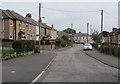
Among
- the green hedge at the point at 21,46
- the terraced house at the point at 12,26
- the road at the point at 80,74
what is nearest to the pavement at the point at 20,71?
the road at the point at 80,74

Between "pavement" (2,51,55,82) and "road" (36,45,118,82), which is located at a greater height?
"pavement" (2,51,55,82)

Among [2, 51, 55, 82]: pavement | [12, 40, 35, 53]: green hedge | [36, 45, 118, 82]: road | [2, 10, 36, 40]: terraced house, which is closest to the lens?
[2, 51, 55, 82]: pavement

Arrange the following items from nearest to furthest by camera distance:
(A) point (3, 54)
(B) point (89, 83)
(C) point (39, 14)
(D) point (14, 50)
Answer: (B) point (89, 83), (A) point (3, 54), (D) point (14, 50), (C) point (39, 14)

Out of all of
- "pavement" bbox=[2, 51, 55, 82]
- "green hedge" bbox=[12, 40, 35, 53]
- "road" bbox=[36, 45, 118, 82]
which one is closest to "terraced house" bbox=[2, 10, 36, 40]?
"green hedge" bbox=[12, 40, 35, 53]

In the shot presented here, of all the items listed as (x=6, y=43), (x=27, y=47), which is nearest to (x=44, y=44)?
(x=6, y=43)

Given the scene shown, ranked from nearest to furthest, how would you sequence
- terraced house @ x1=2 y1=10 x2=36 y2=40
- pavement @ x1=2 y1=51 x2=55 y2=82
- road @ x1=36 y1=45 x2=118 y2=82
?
pavement @ x1=2 y1=51 x2=55 y2=82
road @ x1=36 y1=45 x2=118 y2=82
terraced house @ x1=2 y1=10 x2=36 y2=40

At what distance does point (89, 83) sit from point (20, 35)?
44.8m

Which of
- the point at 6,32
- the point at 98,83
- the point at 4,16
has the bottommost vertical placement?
the point at 98,83

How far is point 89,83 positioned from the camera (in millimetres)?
10555

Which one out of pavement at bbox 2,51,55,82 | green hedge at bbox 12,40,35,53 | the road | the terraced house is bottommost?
the road

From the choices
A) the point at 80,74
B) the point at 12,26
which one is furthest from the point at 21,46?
the point at 12,26

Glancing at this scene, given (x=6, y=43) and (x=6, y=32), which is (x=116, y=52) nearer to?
(x=6, y=43)

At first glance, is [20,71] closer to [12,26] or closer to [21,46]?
[21,46]

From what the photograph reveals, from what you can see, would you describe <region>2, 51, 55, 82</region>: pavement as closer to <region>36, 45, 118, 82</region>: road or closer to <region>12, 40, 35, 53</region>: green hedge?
<region>36, 45, 118, 82</region>: road
